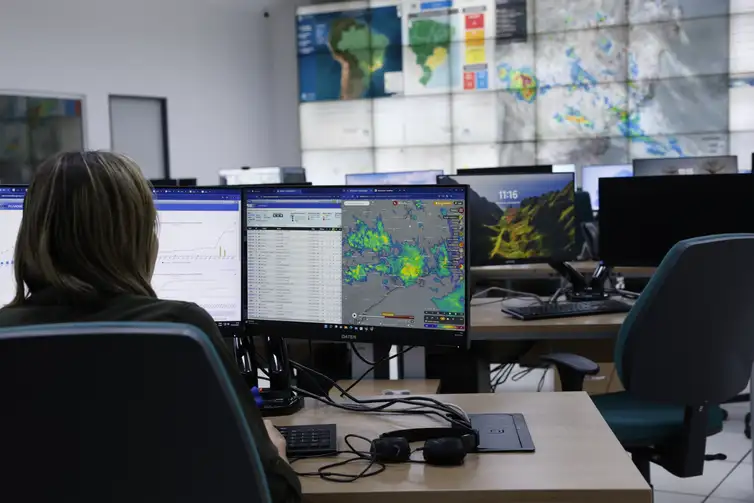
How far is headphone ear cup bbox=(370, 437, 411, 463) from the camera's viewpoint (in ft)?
4.97

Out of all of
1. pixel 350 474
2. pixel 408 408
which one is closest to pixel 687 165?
pixel 408 408

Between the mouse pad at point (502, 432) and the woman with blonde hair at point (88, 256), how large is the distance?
0.45 metres

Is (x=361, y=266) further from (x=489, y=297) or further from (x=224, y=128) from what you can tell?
(x=224, y=128)

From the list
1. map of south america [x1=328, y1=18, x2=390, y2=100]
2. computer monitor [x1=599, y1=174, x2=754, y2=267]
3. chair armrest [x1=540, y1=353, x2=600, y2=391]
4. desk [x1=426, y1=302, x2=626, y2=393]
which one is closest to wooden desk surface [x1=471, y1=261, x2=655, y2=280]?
computer monitor [x1=599, y1=174, x2=754, y2=267]

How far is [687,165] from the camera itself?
587cm

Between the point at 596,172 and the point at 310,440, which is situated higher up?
the point at 596,172

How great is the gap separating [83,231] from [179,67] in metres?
7.99

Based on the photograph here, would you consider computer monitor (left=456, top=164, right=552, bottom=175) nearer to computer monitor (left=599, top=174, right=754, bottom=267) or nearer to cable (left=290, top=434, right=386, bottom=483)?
computer monitor (left=599, top=174, right=754, bottom=267)

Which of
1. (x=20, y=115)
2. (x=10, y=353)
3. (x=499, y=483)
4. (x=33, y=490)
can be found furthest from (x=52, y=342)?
(x=20, y=115)

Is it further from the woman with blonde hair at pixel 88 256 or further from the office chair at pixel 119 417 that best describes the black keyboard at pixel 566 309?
the office chair at pixel 119 417

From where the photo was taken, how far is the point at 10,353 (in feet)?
2.84

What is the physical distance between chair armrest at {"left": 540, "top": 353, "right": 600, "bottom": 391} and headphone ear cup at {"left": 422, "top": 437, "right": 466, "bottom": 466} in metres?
1.02

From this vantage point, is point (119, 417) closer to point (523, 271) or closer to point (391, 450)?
point (391, 450)

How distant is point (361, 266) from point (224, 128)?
7878 millimetres
